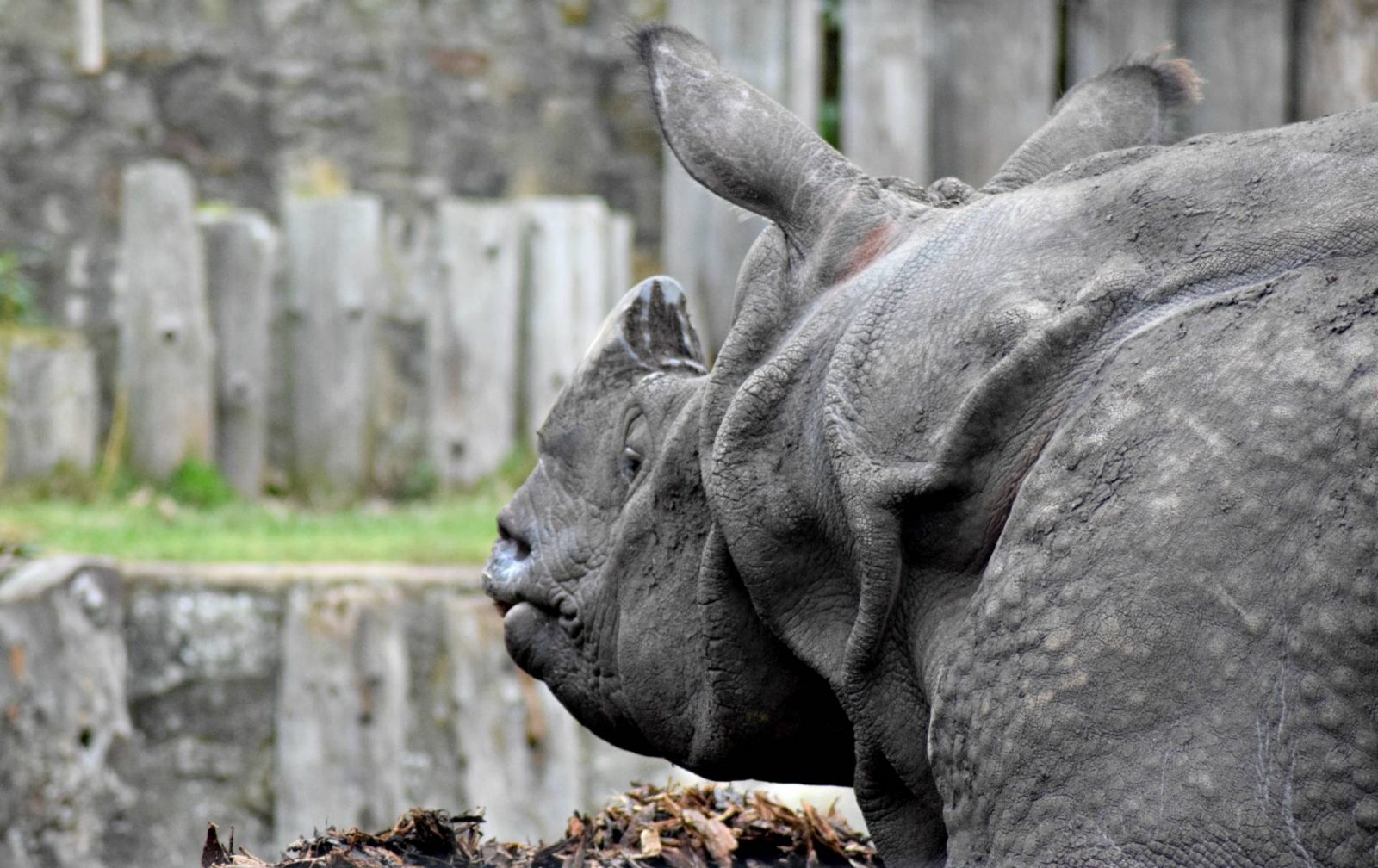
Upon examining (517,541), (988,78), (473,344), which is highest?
(988,78)

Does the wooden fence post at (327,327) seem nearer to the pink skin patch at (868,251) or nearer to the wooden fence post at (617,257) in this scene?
the wooden fence post at (617,257)

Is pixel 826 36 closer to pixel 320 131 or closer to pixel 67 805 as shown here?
pixel 320 131

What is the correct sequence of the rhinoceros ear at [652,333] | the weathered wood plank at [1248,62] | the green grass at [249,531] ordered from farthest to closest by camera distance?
the weathered wood plank at [1248,62]
the green grass at [249,531]
the rhinoceros ear at [652,333]

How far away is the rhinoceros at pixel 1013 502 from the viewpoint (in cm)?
157

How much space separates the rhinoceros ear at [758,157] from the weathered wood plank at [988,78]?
4.99 meters

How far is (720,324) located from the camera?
7.30 metres

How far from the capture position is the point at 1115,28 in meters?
7.11

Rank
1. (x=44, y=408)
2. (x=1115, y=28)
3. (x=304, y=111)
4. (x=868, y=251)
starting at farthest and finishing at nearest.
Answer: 1. (x=304, y=111)
2. (x=44, y=408)
3. (x=1115, y=28)
4. (x=868, y=251)

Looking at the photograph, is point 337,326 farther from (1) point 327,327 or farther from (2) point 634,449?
(2) point 634,449

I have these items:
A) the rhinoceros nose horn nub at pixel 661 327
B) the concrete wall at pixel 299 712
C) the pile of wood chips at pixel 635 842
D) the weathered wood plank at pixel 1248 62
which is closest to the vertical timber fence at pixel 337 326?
the concrete wall at pixel 299 712

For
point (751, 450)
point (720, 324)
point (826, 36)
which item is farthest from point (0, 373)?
point (751, 450)

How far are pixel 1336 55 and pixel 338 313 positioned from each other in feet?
13.8

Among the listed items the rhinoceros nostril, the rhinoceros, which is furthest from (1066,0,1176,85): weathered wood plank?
the rhinoceros nostril

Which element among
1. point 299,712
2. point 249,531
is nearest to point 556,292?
point 249,531
